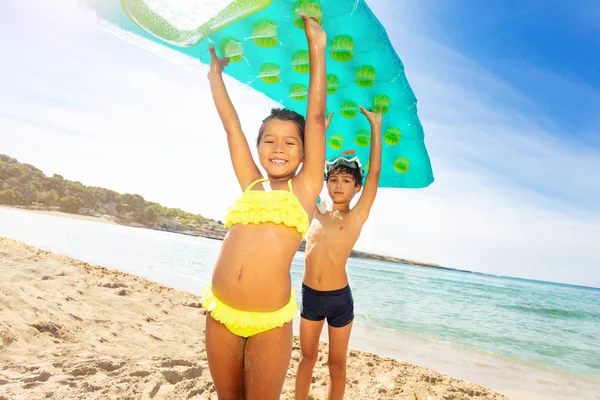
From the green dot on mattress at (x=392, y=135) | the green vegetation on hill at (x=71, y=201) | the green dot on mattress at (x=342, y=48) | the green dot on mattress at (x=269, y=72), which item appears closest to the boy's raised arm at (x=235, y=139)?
the green dot on mattress at (x=269, y=72)

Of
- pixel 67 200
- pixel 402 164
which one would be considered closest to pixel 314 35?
pixel 402 164

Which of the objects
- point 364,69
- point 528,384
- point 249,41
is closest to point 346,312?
point 364,69

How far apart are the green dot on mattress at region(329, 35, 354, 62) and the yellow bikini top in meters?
1.26

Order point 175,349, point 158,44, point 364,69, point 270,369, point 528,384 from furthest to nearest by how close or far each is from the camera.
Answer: point 528,384
point 175,349
point 364,69
point 158,44
point 270,369

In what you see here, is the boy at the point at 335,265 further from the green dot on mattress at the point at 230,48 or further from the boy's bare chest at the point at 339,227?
the green dot on mattress at the point at 230,48

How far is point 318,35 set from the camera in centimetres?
189

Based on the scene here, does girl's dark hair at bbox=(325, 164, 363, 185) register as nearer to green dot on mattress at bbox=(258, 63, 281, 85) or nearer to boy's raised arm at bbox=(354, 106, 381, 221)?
boy's raised arm at bbox=(354, 106, 381, 221)

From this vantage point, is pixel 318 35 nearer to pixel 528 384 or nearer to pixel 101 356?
pixel 101 356

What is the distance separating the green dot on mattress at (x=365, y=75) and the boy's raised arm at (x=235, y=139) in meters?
1.02

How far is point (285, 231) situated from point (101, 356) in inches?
108

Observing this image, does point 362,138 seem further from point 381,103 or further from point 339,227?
point 339,227

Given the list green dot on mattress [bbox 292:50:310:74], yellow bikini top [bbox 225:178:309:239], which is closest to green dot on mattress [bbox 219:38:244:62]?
green dot on mattress [bbox 292:50:310:74]

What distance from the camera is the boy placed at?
8.55 ft

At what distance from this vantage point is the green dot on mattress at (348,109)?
2920 mm
